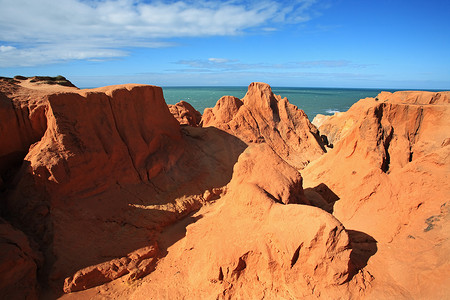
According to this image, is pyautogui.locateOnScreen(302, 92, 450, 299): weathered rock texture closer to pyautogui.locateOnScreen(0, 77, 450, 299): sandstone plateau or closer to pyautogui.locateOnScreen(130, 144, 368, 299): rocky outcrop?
pyautogui.locateOnScreen(0, 77, 450, 299): sandstone plateau

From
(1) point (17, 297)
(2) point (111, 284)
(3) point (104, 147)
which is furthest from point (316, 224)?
(3) point (104, 147)

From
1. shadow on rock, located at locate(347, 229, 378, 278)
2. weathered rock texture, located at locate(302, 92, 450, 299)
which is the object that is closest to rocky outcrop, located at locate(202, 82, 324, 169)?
weathered rock texture, located at locate(302, 92, 450, 299)

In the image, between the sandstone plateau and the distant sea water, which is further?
the distant sea water

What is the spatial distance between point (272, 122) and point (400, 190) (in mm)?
10392

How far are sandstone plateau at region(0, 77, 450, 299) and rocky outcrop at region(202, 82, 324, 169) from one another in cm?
544

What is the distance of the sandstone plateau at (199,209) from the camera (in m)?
4.71

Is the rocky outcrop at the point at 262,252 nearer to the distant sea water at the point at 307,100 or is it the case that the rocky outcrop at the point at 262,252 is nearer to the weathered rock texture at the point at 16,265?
the weathered rock texture at the point at 16,265

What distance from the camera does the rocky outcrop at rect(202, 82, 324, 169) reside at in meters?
15.4

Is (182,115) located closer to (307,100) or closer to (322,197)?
(322,197)

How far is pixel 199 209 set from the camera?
9.21 m

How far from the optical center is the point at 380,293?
4395 mm

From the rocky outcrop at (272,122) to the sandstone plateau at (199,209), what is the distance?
5443mm

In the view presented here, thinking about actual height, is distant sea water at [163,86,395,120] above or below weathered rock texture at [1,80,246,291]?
below

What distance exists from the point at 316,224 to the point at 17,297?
18.7 feet
